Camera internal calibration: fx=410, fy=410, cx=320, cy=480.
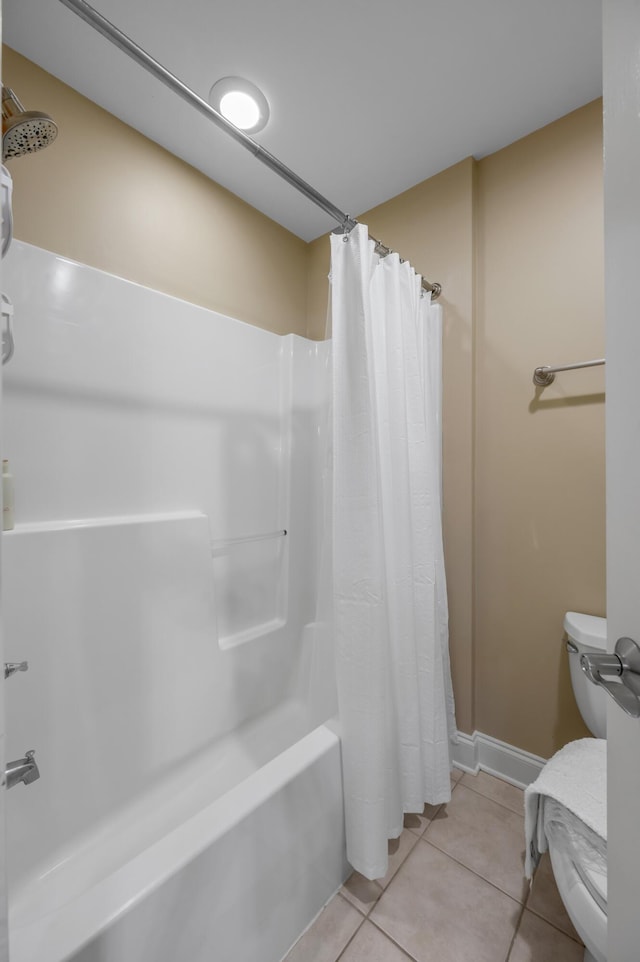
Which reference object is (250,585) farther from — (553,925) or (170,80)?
(170,80)

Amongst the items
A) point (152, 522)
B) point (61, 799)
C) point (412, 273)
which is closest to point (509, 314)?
point (412, 273)

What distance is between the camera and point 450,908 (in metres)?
1.13

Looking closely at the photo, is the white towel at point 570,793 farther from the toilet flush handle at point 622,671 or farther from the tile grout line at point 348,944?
the toilet flush handle at point 622,671

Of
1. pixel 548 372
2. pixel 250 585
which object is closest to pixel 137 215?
pixel 250 585

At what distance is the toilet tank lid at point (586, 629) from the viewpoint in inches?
50.7

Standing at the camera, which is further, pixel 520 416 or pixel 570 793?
pixel 520 416

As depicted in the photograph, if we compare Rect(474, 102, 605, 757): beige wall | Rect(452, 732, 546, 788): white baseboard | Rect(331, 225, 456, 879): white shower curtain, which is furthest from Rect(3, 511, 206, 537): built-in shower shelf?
Rect(452, 732, 546, 788): white baseboard

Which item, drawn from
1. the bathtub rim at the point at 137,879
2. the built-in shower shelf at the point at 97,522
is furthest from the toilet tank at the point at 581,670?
the built-in shower shelf at the point at 97,522

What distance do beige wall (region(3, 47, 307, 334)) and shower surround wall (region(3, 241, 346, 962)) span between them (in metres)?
0.17

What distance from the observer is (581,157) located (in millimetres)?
1446

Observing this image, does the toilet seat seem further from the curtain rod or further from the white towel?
the curtain rod

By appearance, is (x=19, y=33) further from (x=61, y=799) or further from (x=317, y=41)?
(x=61, y=799)

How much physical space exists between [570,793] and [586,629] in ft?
1.80

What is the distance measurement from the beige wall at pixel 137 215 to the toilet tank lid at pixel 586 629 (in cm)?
178
